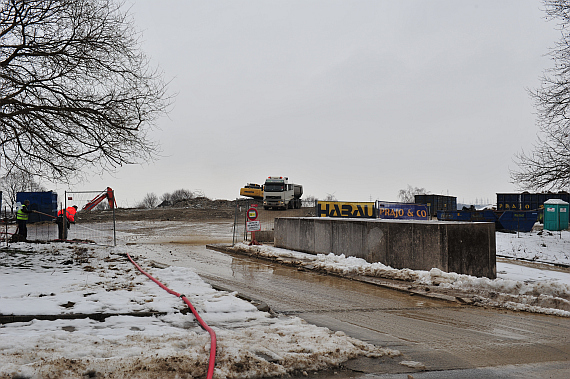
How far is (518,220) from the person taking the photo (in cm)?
→ 2788

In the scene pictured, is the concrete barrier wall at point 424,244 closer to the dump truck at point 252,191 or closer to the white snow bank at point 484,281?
the white snow bank at point 484,281

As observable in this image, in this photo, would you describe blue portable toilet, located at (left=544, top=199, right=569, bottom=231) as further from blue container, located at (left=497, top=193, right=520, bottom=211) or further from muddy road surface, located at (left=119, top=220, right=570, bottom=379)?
muddy road surface, located at (left=119, top=220, right=570, bottom=379)

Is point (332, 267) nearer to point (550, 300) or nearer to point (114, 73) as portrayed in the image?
point (550, 300)

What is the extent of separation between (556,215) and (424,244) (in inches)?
912

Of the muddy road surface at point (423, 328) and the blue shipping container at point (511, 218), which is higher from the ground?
the blue shipping container at point (511, 218)

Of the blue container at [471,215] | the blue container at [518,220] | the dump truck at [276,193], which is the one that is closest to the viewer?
the blue container at [518,220]

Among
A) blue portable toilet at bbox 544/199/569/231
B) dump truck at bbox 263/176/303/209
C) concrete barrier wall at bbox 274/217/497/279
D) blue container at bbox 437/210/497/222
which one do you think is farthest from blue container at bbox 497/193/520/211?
concrete barrier wall at bbox 274/217/497/279

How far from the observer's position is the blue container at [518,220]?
92.0ft

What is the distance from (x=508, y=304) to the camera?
7891 millimetres

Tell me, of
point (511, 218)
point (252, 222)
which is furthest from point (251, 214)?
point (511, 218)

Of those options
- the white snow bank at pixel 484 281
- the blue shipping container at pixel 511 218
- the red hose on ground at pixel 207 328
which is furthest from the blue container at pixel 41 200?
the blue shipping container at pixel 511 218

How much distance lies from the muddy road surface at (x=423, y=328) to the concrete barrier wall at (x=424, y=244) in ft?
6.38

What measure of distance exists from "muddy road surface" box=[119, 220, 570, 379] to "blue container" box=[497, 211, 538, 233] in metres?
22.1

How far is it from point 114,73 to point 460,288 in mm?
11024
